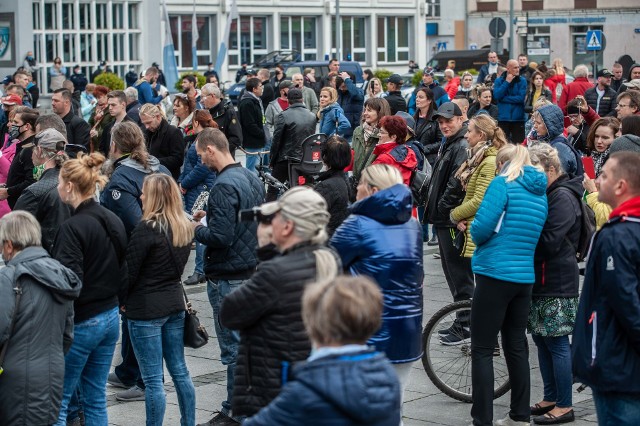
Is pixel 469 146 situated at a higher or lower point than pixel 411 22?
lower

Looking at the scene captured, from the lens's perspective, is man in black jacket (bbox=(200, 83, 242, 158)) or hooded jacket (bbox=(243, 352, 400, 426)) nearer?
hooded jacket (bbox=(243, 352, 400, 426))

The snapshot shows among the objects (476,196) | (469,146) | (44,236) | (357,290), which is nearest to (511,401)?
(476,196)

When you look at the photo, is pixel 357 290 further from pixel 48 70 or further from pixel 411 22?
pixel 411 22

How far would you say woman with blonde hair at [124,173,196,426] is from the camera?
7277mm

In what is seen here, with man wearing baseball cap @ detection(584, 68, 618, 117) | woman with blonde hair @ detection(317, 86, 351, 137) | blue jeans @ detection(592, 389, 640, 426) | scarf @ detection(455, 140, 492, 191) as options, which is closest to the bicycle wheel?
scarf @ detection(455, 140, 492, 191)

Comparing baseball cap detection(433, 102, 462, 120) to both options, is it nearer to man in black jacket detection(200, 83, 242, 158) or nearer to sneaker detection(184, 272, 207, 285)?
sneaker detection(184, 272, 207, 285)

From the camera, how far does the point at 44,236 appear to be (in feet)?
27.3

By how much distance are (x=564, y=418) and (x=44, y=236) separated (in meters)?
3.67

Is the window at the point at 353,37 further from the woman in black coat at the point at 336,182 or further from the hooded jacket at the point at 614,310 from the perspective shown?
the hooded jacket at the point at 614,310

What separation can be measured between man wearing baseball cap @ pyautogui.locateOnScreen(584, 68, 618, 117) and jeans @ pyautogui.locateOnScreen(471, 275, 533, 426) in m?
11.8

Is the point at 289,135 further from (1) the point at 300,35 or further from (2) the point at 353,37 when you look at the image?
(2) the point at 353,37

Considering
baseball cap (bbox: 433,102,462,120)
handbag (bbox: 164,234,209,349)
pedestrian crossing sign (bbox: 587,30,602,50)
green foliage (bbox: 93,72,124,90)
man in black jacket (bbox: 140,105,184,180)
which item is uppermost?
pedestrian crossing sign (bbox: 587,30,602,50)

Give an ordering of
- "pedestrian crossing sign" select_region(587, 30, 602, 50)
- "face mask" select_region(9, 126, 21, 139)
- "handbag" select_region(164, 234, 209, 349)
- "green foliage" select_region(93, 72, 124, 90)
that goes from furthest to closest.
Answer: "green foliage" select_region(93, 72, 124, 90), "pedestrian crossing sign" select_region(587, 30, 602, 50), "face mask" select_region(9, 126, 21, 139), "handbag" select_region(164, 234, 209, 349)

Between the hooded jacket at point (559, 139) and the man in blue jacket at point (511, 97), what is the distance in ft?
39.3
